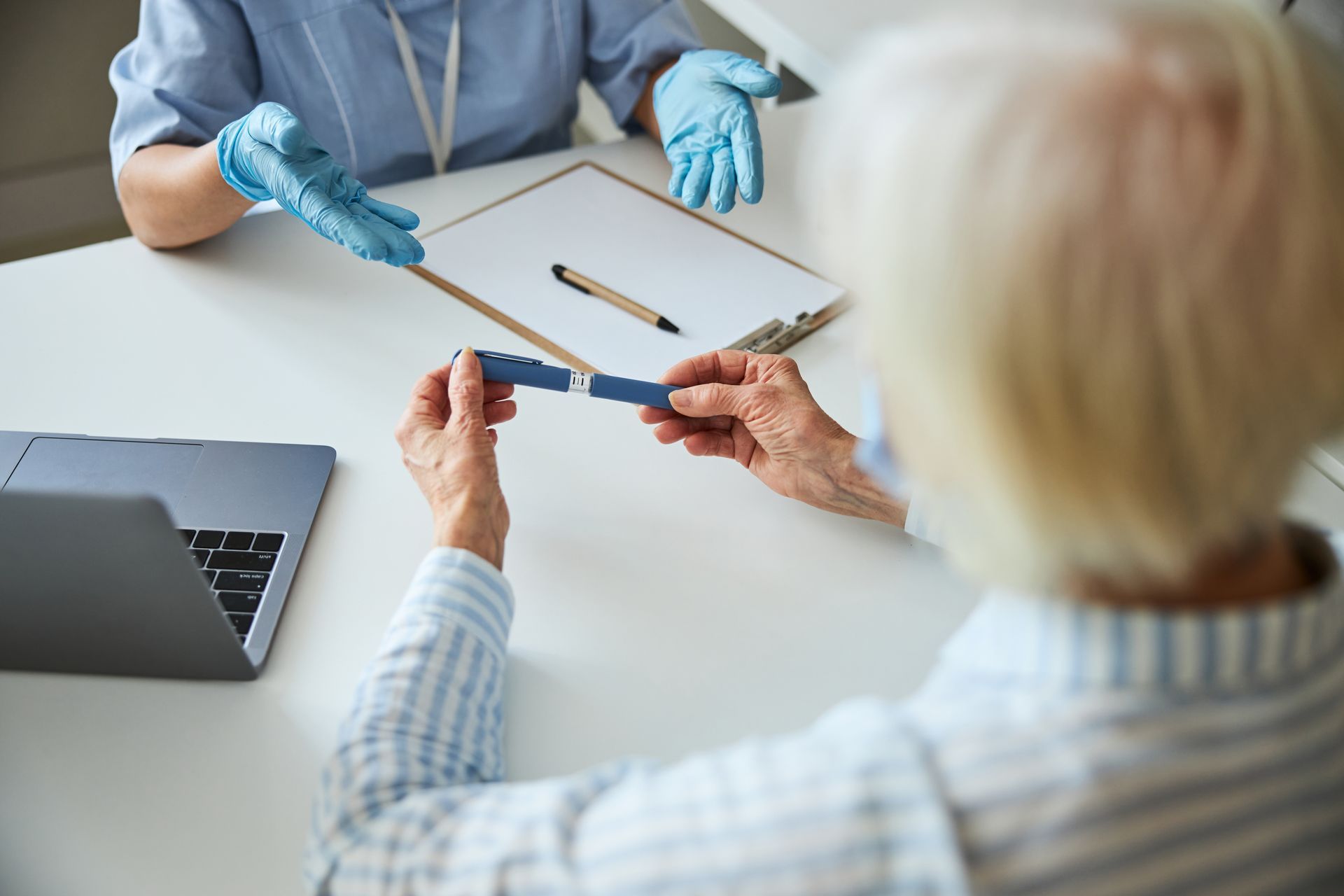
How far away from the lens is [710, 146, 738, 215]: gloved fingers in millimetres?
1157

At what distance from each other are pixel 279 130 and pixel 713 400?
511 millimetres

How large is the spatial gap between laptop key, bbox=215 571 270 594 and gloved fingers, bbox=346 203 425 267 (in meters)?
0.37

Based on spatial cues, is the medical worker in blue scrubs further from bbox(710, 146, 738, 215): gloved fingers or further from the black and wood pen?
the black and wood pen

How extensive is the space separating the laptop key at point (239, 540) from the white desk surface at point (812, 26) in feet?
3.49

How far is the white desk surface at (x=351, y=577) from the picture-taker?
66cm

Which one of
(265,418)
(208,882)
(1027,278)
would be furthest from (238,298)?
(1027,278)

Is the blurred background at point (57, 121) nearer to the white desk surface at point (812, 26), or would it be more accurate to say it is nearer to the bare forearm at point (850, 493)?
the white desk surface at point (812, 26)

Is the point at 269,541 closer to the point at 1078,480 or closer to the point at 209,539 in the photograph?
the point at 209,539

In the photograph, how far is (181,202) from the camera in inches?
42.3

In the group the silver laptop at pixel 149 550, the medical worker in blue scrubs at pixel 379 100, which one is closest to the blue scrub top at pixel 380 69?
the medical worker in blue scrubs at pixel 379 100

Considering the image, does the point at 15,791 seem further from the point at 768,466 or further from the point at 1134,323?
the point at 1134,323

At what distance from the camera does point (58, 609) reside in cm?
67

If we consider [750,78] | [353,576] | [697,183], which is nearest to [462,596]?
[353,576]

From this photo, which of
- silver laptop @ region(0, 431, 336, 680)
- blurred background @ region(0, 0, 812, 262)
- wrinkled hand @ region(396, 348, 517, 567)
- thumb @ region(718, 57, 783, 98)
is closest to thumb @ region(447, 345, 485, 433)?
wrinkled hand @ region(396, 348, 517, 567)
